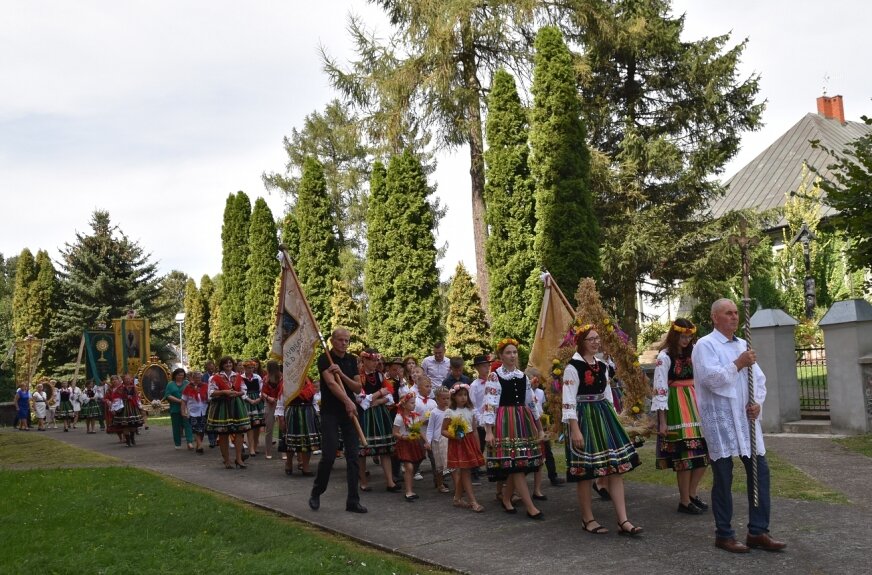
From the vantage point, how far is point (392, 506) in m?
10.1

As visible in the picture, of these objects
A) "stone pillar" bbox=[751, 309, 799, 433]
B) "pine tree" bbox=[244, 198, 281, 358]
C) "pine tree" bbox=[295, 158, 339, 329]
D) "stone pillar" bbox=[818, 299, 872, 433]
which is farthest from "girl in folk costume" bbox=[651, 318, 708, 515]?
"pine tree" bbox=[244, 198, 281, 358]

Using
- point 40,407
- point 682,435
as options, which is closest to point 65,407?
point 40,407

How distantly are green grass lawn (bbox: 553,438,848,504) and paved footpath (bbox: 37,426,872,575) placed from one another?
0.22 m

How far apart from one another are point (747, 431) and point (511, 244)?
18.6 m

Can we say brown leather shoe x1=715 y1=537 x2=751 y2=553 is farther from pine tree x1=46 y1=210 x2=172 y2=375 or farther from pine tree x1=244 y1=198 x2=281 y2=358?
pine tree x1=46 y1=210 x2=172 y2=375

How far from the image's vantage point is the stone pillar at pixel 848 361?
13.7 m

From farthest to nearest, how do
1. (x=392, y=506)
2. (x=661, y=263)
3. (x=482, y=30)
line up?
1. (x=661, y=263)
2. (x=482, y=30)
3. (x=392, y=506)

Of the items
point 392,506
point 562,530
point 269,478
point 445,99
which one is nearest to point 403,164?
point 445,99

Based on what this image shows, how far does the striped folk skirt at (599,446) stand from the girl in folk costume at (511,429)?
0.88 metres

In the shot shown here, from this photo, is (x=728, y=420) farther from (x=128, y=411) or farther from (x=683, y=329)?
(x=128, y=411)

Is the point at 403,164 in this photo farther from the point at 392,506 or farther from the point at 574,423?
the point at 574,423

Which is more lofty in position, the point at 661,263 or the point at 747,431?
the point at 661,263

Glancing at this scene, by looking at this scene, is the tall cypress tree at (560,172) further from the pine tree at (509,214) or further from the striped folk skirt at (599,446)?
the striped folk skirt at (599,446)

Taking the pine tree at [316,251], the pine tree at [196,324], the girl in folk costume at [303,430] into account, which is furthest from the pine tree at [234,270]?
the girl in folk costume at [303,430]
